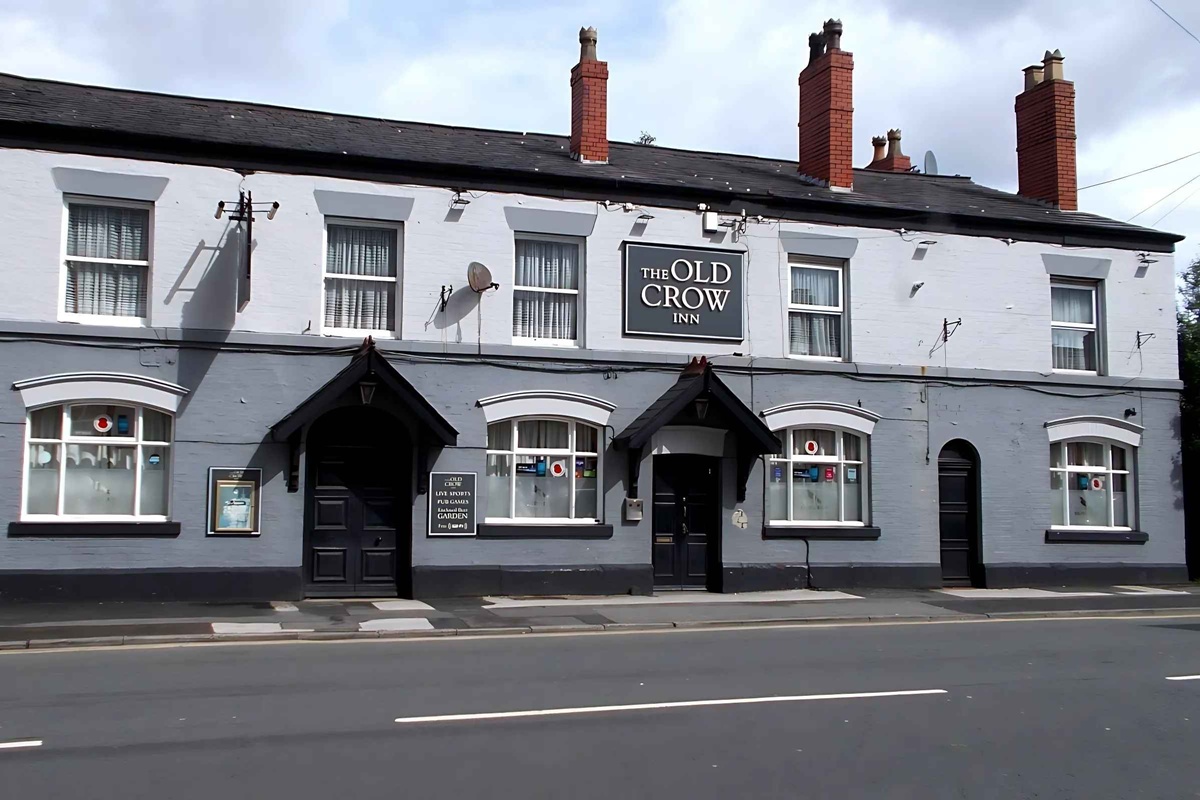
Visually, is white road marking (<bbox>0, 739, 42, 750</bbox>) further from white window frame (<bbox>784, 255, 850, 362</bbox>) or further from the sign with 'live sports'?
white window frame (<bbox>784, 255, 850, 362</bbox>)

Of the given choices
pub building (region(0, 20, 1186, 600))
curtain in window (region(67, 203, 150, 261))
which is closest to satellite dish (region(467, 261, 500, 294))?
pub building (region(0, 20, 1186, 600))

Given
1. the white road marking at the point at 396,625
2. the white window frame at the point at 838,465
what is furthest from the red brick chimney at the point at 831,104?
the white road marking at the point at 396,625

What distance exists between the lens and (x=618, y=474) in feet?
56.3

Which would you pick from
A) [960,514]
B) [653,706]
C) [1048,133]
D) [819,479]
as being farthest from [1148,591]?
[653,706]

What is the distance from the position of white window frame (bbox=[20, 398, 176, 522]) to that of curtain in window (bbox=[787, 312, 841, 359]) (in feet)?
32.4

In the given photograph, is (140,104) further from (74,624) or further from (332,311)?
(74,624)

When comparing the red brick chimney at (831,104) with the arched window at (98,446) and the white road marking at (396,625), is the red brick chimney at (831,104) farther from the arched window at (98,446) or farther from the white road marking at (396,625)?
the arched window at (98,446)

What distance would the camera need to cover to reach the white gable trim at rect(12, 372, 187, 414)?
1457 cm

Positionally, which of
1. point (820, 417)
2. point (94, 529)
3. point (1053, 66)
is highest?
point (1053, 66)

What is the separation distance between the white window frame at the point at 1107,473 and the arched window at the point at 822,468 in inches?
152

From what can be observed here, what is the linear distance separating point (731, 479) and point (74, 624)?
31.9 ft

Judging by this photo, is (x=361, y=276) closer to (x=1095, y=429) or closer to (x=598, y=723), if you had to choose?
(x=598, y=723)

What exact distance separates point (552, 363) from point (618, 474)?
80.2 inches

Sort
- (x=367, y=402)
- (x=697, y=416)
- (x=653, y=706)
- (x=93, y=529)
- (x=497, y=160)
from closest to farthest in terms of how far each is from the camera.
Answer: (x=653, y=706)
(x=93, y=529)
(x=367, y=402)
(x=697, y=416)
(x=497, y=160)
